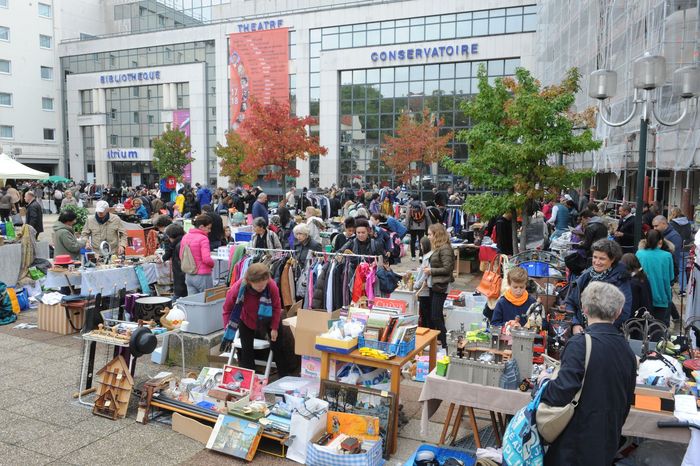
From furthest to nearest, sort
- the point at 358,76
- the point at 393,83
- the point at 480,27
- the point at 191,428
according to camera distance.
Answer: the point at 358,76, the point at 393,83, the point at 480,27, the point at 191,428

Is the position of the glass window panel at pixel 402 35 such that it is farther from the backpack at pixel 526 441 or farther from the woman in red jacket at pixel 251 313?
the backpack at pixel 526 441

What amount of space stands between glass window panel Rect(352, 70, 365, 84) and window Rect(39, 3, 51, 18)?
1242 inches

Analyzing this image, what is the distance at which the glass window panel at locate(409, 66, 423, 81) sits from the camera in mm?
34969

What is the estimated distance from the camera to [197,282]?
26.8ft

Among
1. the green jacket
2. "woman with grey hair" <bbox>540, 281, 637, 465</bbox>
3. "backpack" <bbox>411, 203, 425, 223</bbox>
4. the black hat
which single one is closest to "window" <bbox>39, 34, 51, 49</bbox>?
the green jacket

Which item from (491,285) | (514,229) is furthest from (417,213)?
(491,285)

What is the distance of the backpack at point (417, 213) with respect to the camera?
1460 centimetres

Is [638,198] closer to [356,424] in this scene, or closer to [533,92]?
[533,92]

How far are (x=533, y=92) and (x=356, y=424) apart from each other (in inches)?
333

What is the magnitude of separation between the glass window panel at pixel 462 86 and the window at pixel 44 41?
1497 inches

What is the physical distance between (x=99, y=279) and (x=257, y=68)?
33307mm

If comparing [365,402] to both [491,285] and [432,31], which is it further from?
[432,31]

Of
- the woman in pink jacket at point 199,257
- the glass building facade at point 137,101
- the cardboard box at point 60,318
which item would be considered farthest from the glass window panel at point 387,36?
the cardboard box at point 60,318

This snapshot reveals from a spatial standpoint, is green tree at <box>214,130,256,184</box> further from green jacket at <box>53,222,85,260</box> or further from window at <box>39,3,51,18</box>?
window at <box>39,3,51,18</box>
